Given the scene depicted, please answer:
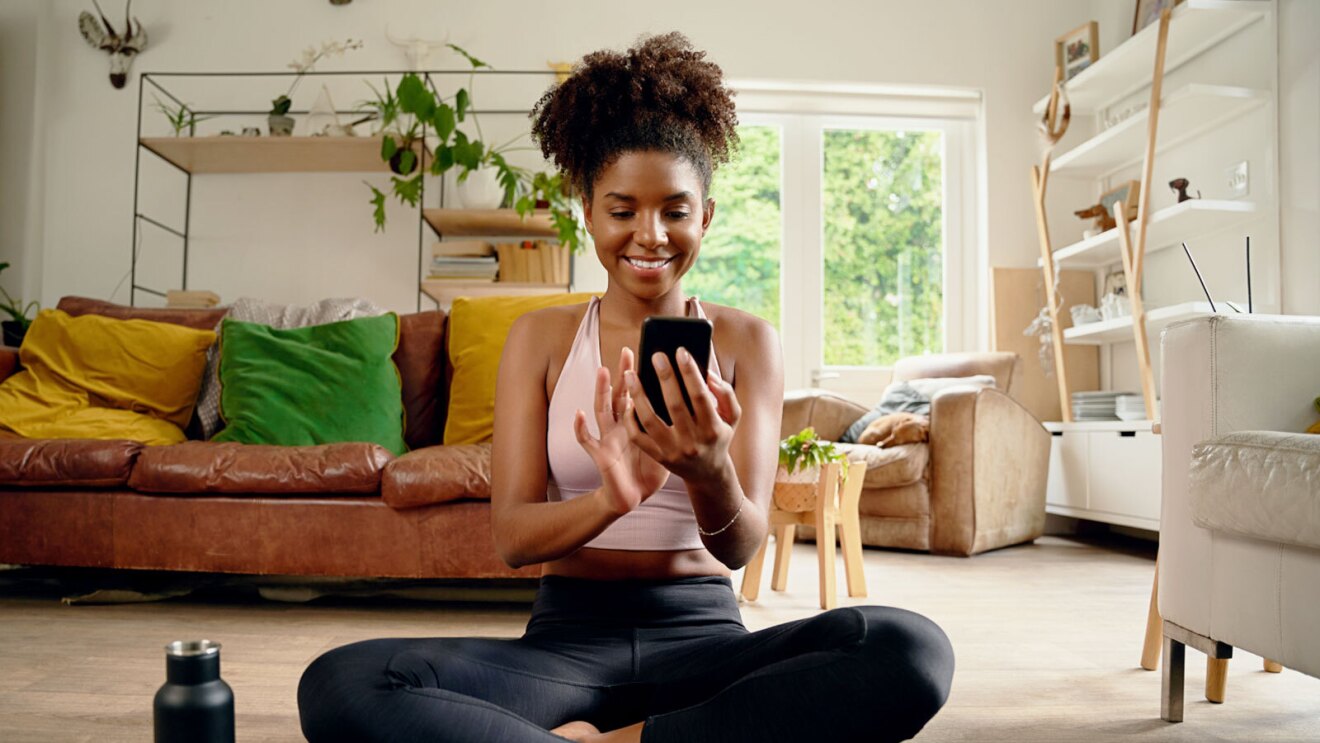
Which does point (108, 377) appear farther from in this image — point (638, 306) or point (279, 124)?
point (638, 306)

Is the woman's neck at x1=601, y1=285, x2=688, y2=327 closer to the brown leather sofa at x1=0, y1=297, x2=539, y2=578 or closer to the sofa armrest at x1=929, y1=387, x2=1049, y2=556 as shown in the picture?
the brown leather sofa at x1=0, y1=297, x2=539, y2=578

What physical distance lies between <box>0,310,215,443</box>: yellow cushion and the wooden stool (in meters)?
1.69

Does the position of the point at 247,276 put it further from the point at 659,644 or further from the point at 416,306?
the point at 659,644

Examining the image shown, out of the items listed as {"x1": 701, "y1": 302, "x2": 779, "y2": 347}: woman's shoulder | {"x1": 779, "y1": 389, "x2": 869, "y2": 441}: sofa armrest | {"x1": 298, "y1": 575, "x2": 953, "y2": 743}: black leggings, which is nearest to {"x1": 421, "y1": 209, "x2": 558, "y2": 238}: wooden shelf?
{"x1": 779, "y1": 389, "x2": 869, "y2": 441}: sofa armrest

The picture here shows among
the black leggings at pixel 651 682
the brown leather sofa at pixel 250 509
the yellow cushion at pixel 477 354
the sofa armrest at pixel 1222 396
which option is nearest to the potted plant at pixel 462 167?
the yellow cushion at pixel 477 354

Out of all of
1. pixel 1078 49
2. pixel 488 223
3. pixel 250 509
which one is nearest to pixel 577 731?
pixel 250 509

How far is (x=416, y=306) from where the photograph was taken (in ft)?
15.4

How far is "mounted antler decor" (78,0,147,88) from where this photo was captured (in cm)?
459

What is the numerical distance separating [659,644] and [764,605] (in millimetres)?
1621

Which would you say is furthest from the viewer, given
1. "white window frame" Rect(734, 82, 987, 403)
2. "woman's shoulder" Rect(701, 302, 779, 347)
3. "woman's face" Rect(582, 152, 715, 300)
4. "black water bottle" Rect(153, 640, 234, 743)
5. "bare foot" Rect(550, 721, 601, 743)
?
"white window frame" Rect(734, 82, 987, 403)

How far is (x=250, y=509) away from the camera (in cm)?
240

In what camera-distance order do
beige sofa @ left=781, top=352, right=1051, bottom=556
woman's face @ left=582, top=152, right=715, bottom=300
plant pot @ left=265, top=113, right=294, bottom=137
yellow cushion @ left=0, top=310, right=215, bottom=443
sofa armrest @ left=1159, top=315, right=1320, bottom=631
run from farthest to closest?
1. plant pot @ left=265, top=113, right=294, bottom=137
2. beige sofa @ left=781, top=352, right=1051, bottom=556
3. yellow cushion @ left=0, top=310, right=215, bottom=443
4. sofa armrest @ left=1159, top=315, right=1320, bottom=631
5. woman's face @ left=582, top=152, right=715, bottom=300

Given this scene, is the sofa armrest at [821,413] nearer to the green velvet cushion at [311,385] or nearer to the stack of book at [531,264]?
the stack of book at [531,264]

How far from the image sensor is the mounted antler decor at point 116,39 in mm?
4594
